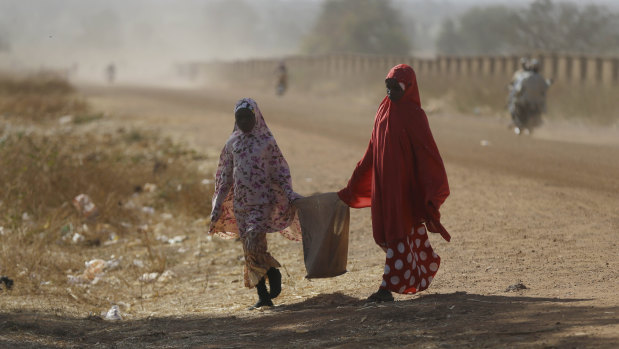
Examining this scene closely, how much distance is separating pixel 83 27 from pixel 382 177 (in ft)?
370

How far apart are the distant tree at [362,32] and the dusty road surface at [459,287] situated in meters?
44.4

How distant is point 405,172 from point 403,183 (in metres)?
0.08

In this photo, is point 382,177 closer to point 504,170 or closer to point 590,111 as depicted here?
point 504,170

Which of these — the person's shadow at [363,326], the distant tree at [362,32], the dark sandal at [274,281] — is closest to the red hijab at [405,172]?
the person's shadow at [363,326]

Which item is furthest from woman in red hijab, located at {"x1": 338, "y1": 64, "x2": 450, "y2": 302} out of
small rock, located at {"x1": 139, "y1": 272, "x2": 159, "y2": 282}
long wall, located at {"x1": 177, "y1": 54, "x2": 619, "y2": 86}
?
long wall, located at {"x1": 177, "y1": 54, "x2": 619, "y2": 86}

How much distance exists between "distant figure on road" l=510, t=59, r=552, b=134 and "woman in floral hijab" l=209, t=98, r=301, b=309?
1082cm

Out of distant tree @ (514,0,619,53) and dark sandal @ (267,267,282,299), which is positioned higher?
distant tree @ (514,0,619,53)

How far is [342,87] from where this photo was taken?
34.4m

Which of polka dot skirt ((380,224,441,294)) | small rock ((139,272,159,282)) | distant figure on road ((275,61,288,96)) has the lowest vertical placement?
small rock ((139,272,159,282))

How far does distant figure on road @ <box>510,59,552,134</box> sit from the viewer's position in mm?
16562

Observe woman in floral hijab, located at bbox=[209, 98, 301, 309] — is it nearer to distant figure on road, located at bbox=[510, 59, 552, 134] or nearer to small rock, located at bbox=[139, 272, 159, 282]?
small rock, located at bbox=[139, 272, 159, 282]

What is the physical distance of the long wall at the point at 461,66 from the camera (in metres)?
21.1

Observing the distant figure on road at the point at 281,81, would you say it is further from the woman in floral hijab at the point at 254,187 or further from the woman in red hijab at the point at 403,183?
the woman in red hijab at the point at 403,183

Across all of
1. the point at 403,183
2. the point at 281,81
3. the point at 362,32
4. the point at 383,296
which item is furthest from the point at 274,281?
the point at 362,32
